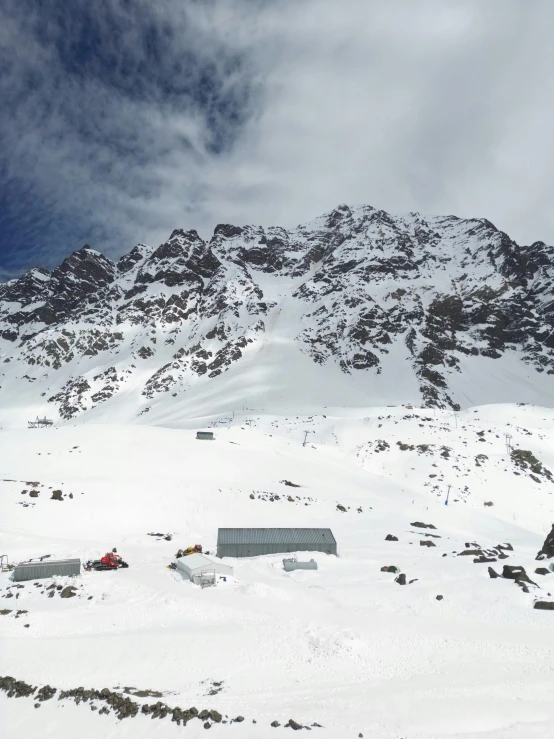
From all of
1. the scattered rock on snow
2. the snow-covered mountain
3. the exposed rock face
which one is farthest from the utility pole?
the scattered rock on snow

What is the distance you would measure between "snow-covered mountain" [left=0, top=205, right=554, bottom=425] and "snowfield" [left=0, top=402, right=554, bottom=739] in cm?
7070

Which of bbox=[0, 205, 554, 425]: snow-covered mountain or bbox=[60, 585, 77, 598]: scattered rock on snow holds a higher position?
bbox=[0, 205, 554, 425]: snow-covered mountain

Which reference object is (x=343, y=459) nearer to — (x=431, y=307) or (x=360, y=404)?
(x=360, y=404)

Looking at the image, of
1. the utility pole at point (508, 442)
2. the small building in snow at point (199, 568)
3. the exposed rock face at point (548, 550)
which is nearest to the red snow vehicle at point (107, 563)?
the small building in snow at point (199, 568)

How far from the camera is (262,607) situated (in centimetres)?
1819

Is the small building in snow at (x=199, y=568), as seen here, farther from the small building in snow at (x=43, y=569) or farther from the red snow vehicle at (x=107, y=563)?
the small building in snow at (x=43, y=569)

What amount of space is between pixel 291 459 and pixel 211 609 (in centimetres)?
3457

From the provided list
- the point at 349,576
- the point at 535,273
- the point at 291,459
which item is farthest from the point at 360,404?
the point at 535,273

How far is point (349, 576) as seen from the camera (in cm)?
2267

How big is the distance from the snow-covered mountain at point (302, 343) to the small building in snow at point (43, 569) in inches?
3522

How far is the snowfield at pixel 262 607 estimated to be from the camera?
34.3ft

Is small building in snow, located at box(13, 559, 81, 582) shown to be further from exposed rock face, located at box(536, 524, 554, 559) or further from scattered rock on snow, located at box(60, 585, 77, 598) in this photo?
exposed rock face, located at box(536, 524, 554, 559)

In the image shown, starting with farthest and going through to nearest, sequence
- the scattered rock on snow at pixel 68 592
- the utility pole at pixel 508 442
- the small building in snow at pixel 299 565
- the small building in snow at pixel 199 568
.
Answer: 1. the utility pole at pixel 508 442
2. the small building in snow at pixel 299 565
3. the small building in snow at pixel 199 568
4. the scattered rock on snow at pixel 68 592

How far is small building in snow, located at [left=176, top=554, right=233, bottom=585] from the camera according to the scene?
2131 cm
